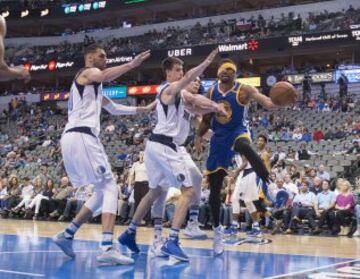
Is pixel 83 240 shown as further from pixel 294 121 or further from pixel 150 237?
pixel 294 121

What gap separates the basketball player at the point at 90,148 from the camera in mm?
5465

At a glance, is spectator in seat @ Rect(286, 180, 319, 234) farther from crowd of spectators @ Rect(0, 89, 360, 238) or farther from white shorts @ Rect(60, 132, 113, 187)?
white shorts @ Rect(60, 132, 113, 187)

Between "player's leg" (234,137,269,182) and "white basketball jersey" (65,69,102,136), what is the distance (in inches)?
69.1

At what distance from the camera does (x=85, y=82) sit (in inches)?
223

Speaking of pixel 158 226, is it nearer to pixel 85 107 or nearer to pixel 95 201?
pixel 95 201

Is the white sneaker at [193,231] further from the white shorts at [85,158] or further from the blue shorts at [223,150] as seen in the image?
the white shorts at [85,158]

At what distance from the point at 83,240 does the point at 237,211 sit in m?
2.59

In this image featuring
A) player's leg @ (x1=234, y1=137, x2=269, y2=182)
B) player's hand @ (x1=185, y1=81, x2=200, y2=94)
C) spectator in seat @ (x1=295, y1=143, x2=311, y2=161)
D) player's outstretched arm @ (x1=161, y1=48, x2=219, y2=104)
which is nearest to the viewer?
player's outstretched arm @ (x1=161, y1=48, x2=219, y2=104)

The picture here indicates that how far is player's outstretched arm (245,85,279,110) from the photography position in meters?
6.16

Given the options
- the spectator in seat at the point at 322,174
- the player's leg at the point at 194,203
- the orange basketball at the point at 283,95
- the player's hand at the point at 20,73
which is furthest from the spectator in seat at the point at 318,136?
the player's hand at the point at 20,73

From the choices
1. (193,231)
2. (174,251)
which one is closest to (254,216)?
(193,231)

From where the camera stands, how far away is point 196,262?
222 inches

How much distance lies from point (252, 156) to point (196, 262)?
1467 mm

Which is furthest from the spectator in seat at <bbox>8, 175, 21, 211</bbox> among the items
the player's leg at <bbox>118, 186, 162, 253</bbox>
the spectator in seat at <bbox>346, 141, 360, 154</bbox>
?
the player's leg at <bbox>118, 186, 162, 253</bbox>
